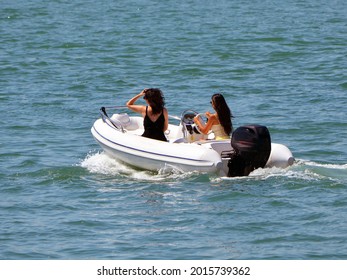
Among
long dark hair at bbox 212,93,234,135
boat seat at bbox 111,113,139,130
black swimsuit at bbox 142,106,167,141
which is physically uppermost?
long dark hair at bbox 212,93,234,135

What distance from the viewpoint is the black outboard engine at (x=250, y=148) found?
39.1 feet

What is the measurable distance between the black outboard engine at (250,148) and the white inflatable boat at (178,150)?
176 mm

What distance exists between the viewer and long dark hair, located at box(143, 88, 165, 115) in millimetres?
12672

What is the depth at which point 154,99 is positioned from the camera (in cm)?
1270

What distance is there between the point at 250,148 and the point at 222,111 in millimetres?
853

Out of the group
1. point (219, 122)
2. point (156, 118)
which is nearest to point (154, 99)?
point (156, 118)

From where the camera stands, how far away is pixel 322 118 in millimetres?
16641

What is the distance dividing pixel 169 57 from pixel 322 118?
25.3ft

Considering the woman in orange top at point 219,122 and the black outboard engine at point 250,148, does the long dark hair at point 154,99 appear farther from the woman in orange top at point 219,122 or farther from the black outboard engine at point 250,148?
the black outboard engine at point 250,148

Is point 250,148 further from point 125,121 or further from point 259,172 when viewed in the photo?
point 125,121

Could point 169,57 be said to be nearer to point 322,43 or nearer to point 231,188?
point 322,43

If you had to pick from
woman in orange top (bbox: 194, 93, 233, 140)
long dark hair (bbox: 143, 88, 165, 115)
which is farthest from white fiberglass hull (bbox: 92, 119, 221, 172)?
woman in orange top (bbox: 194, 93, 233, 140)

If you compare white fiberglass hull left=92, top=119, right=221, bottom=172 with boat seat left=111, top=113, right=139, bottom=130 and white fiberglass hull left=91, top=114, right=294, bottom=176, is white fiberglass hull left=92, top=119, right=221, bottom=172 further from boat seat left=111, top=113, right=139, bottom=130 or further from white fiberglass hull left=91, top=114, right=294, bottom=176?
boat seat left=111, top=113, right=139, bottom=130

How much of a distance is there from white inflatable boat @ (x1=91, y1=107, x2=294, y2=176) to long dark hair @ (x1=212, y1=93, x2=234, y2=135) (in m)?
0.26
